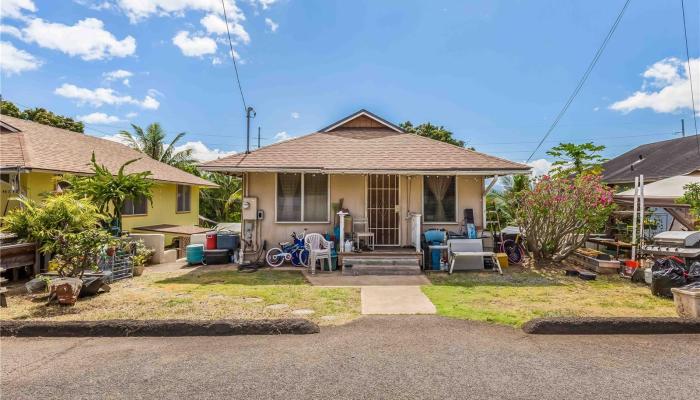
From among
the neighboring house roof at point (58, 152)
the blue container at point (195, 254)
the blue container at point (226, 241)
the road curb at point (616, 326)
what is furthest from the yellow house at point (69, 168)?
the road curb at point (616, 326)

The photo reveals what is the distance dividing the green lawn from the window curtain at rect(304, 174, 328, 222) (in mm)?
3793

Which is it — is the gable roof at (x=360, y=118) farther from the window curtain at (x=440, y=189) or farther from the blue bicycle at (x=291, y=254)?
the blue bicycle at (x=291, y=254)

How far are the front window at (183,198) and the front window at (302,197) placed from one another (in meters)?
9.58

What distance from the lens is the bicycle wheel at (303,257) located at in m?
9.48

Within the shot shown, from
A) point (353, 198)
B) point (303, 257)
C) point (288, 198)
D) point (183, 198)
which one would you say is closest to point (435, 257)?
point (353, 198)

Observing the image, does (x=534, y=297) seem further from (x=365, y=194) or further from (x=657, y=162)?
(x=657, y=162)

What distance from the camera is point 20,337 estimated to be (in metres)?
4.35

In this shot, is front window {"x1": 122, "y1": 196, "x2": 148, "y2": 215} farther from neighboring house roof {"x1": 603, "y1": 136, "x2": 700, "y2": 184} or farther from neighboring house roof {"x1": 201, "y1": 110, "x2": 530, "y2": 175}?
neighboring house roof {"x1": 603, "y1": 136, "x2": 700, "y2": 184}

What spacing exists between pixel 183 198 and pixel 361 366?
16.8m

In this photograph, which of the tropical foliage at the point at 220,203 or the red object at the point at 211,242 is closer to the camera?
the red object at the point at 211,242

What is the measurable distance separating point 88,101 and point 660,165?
30.5 m

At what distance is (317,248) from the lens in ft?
30.3

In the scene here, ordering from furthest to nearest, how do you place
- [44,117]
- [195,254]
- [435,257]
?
[44,117]
[195,254]
[435,257]

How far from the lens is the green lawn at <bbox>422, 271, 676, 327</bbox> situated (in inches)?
209
